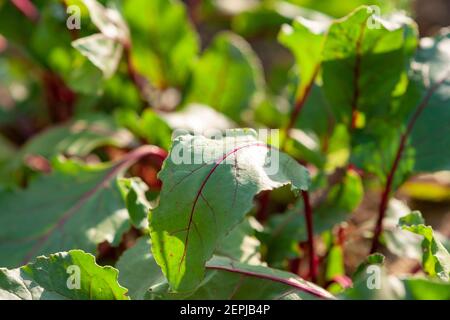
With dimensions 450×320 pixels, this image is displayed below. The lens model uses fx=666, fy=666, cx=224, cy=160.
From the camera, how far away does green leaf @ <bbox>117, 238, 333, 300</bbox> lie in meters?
1.04

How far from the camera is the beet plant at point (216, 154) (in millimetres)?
973

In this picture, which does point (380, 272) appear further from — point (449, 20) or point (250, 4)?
point (449, 20)

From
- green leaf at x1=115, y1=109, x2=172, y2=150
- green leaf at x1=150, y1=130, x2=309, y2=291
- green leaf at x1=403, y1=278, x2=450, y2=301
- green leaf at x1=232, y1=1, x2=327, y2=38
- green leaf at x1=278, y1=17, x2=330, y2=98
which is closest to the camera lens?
green leaf at x1=403, y1=278, x2=450, y2=301

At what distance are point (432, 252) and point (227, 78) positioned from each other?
2.88 feet

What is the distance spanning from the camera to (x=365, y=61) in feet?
4.09

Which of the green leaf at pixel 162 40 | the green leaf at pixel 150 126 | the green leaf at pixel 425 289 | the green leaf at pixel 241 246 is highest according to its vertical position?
the green leaf at pixel 162 40

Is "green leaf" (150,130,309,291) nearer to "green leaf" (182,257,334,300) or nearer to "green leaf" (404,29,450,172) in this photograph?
"green leaf" (182,257,334,300)

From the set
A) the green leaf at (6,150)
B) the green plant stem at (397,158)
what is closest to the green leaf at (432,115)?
the green plant stem at (397,158)

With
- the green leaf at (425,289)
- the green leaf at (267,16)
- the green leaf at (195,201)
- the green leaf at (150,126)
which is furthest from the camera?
the green leaf at (267,16)

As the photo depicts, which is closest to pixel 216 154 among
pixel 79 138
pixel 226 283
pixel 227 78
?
pixel 226 283

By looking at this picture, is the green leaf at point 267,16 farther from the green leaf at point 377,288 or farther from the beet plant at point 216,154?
the green leaf at point 377,288

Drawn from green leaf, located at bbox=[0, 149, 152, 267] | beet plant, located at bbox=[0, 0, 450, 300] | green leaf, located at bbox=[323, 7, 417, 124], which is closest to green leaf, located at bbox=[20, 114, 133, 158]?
beet plant, located at bbox=[0, 0, 450, 300]
